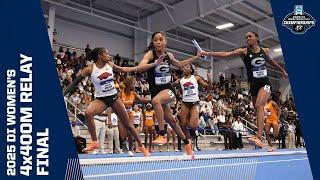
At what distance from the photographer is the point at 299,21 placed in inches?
195

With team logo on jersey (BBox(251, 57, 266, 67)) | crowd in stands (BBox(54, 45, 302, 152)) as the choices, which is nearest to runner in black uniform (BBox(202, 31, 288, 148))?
team logo on jersey (BBox(251, 57, 266, 67))

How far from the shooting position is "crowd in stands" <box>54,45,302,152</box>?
1422 centimetres

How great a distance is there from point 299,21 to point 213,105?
14098mm

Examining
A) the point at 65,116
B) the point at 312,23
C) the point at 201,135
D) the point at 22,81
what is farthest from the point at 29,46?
the point at 201,135

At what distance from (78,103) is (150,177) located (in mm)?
7660

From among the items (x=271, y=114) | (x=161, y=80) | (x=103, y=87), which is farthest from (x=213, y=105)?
(x=103, y=87)

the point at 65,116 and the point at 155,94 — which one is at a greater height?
the point at 155,94

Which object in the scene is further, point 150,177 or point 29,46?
point 150,177

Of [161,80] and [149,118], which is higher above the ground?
[161,80]

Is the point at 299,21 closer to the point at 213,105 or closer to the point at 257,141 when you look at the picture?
the point at 257,141

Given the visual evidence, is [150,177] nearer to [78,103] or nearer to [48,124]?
[48,124]

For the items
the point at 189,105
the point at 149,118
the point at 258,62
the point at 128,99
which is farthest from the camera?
the point at 149,118

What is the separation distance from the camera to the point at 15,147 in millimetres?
3182

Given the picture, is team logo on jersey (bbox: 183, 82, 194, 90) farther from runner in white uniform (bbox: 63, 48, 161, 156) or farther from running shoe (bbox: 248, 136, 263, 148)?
runner in white uniform (bbox: 63, 48, 161, 156)
